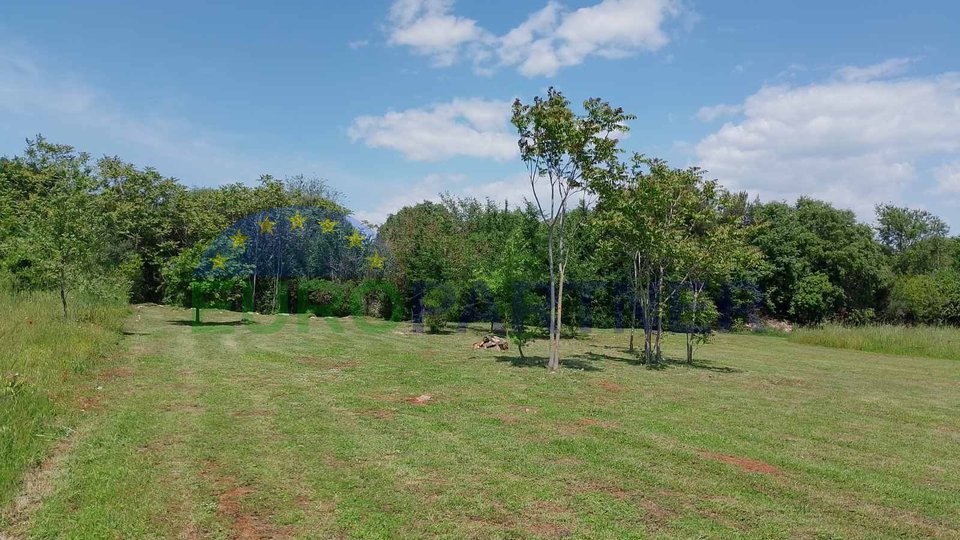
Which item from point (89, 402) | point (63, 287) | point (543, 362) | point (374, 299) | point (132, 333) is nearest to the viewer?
point (89, 402)

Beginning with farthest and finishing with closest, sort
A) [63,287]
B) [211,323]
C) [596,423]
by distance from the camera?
1. [211,323]
2. [63,287]
3. [596,423]

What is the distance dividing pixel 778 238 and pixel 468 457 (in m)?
32.9

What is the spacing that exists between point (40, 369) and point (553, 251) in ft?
38.0

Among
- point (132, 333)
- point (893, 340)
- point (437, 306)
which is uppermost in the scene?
point (437, 306)

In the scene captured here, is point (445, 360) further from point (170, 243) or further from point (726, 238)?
point (170, 243)

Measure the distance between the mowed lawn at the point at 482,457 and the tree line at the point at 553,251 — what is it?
372 cm

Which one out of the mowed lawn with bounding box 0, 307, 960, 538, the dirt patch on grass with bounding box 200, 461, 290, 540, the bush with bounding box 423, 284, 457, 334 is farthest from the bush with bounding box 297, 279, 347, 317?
the dirt patch on grass with bounding box 200, 461, 290, 540

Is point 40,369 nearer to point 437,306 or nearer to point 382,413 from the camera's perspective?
point 382,413

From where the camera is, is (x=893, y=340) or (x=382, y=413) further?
(x=893, y=340)

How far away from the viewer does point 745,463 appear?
258 inches

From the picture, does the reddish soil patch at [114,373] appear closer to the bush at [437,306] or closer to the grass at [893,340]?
the bush at [437,306]

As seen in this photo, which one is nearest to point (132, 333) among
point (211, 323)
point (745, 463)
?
point (211, 323)

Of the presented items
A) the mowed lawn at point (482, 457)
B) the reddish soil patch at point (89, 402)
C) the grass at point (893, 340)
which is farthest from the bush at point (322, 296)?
the grass at point (893, 340)

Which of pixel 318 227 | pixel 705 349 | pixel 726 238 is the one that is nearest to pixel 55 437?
pixel 726 238
